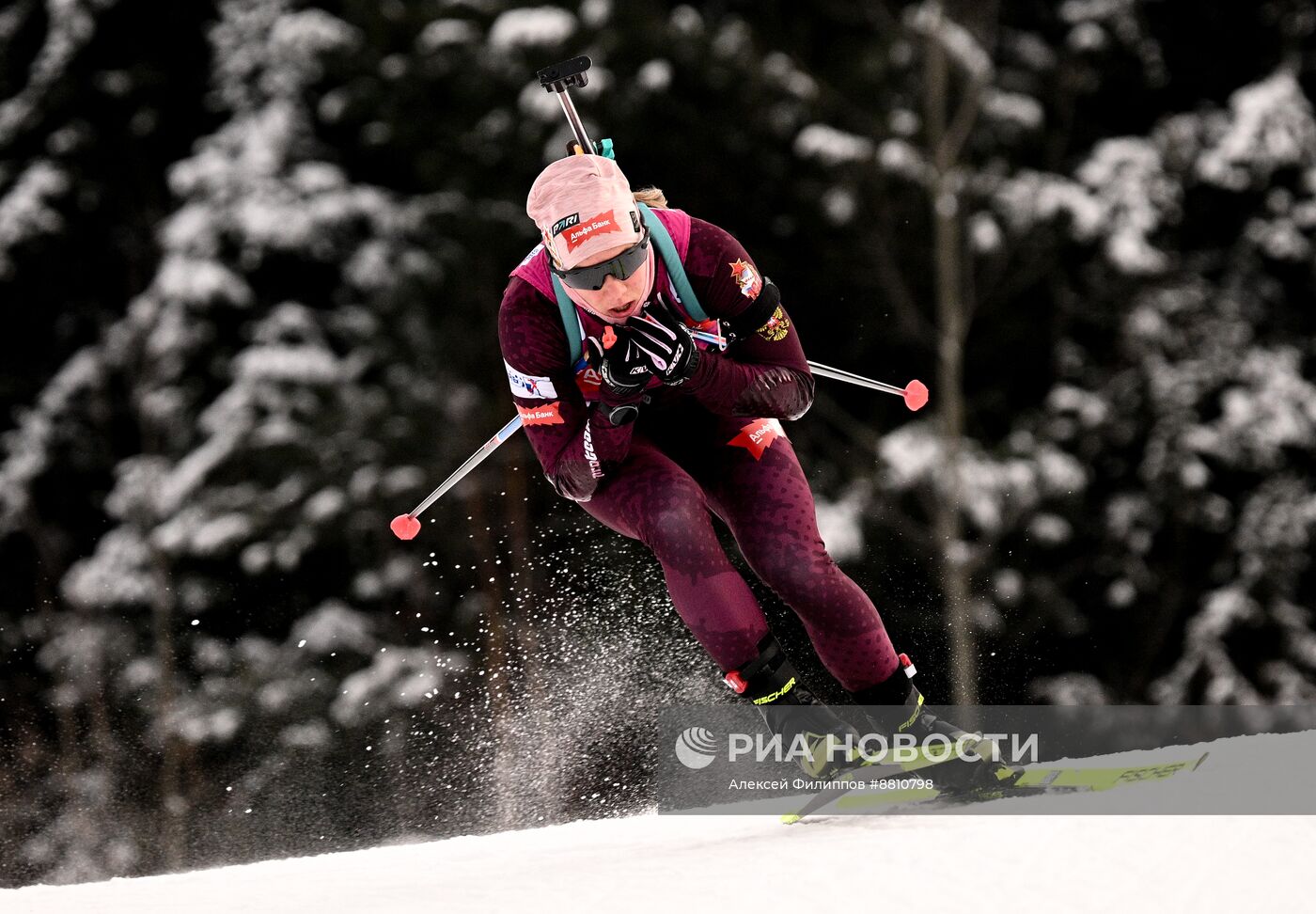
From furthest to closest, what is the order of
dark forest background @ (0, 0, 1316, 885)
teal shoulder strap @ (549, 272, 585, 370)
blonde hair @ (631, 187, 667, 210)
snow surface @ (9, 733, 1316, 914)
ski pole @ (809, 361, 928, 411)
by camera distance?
1. dark forest background @ (0, 0, 1316, 885)
2. ski pole @ (809, 361, 928, 411)
3. blonde hair @ (631, 187, 667, 210)
4. teal shoulder strap @ (549, 272, 585, 370)
5. snow surface @ (9, 733, 1316, 914)

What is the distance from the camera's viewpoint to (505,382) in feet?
37.4

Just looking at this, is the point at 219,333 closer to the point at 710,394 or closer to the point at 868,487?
the point at 868,487

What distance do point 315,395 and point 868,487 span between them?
179 inches

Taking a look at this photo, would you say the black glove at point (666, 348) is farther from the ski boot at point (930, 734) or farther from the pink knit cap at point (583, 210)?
the ski boot at point (930, 734)

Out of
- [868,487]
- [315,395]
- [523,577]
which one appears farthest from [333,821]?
[868,487]

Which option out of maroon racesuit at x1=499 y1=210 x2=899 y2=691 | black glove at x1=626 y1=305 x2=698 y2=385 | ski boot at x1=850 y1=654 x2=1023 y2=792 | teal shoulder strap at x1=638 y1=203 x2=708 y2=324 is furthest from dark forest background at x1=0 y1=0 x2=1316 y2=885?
black glove at x1=626 y1=305 x2=698 y2=385

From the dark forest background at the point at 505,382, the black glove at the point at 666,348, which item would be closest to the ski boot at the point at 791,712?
the black glove at the point at 666,348

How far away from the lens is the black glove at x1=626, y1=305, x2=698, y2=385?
3404mm

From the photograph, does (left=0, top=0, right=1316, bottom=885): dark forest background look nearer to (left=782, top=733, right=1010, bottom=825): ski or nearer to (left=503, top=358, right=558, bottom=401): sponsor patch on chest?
(left=782, top=733, right=1010, bottom=825): ski

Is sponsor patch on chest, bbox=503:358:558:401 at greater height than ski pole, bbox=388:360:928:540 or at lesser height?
greater

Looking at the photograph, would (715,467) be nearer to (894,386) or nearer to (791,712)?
(894,386)

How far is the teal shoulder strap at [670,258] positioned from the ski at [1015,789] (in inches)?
52.4

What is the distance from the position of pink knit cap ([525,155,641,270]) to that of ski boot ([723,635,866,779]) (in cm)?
109

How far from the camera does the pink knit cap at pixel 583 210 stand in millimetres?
3406
